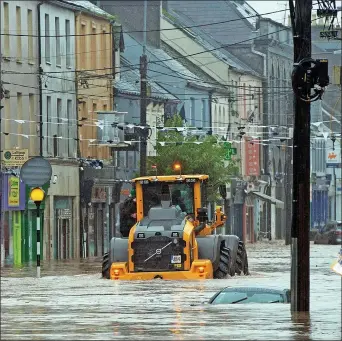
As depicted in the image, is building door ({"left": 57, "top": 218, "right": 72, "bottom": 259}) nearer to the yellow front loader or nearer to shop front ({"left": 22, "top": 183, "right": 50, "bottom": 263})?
shop front ({"left": 22, "top": 183, "right": 50, "bottom": 263})

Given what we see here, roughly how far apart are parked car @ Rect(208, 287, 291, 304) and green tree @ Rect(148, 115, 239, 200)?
50.5 m

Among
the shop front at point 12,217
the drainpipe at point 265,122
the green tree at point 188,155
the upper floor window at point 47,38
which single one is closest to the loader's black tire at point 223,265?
the shop front at point 12,217

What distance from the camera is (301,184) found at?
88.2 ft

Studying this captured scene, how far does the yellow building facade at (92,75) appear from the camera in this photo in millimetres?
78062

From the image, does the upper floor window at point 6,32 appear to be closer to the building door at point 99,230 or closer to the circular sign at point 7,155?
the circular sign at point 7,155

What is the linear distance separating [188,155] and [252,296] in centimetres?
5283

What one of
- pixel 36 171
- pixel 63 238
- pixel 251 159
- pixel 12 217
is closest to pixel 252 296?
pixel 36 171

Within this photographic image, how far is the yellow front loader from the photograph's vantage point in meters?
44.1

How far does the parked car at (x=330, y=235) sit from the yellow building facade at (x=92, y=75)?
2334cm

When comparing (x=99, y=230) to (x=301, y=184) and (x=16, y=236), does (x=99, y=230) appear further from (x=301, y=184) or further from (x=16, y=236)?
(x=301, y=184)

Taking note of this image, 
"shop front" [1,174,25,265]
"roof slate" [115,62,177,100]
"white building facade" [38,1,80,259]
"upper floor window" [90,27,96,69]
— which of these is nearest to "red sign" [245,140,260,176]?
"roof slate" [115,62,177,100]

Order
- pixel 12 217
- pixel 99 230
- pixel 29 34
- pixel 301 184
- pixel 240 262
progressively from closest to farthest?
pixel 301 184 < pixel 240 262 < pixel 12 217 < pixel 29 34 < pixel 99 230

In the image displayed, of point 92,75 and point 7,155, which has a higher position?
point 92,75

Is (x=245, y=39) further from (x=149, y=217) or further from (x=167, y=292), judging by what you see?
(x=167, y=292)
